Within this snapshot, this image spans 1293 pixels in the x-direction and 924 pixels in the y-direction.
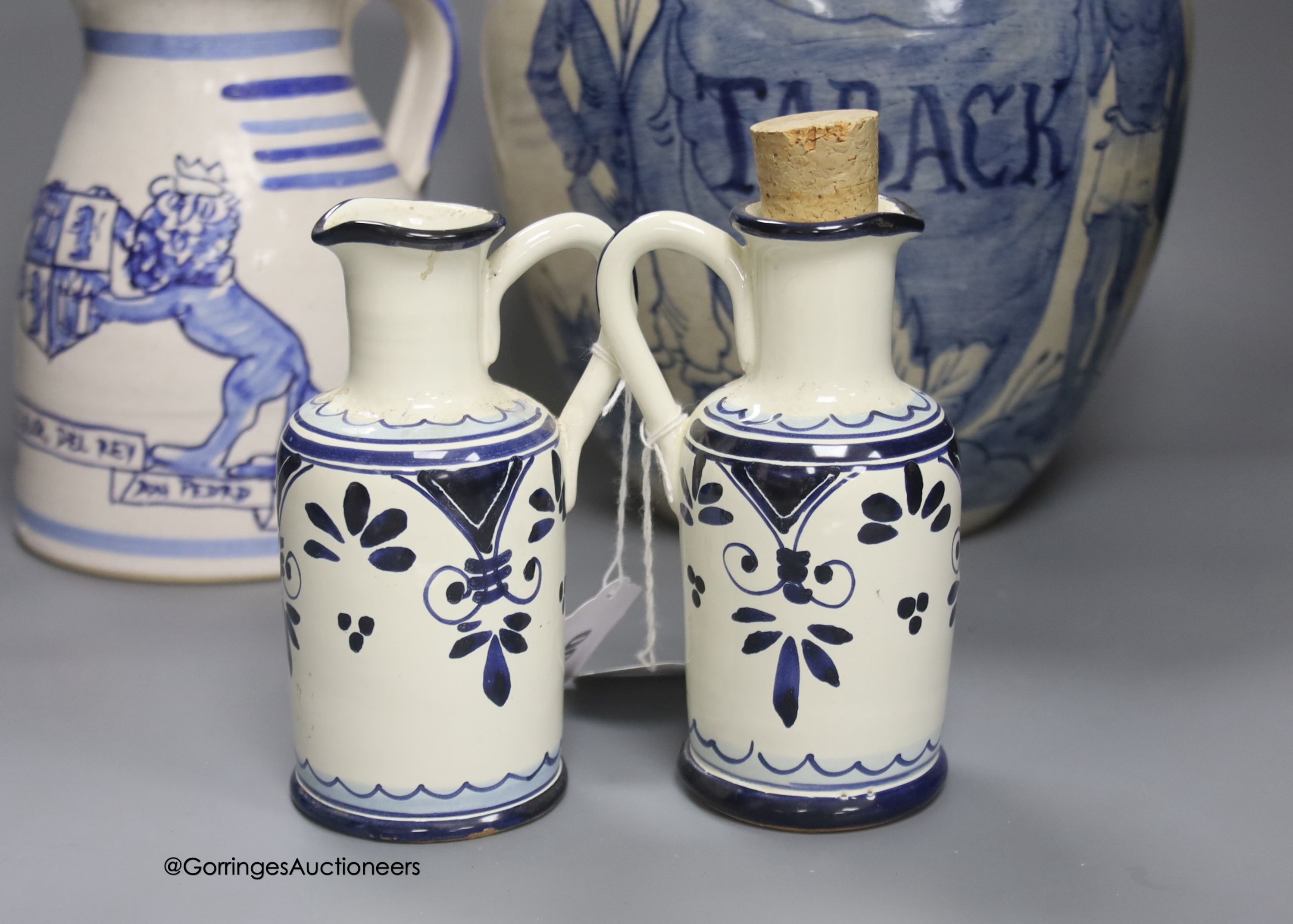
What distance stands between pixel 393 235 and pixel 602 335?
162 millimetres

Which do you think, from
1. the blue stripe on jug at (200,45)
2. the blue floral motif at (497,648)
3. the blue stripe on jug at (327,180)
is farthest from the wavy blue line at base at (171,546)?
the blue floral motif at (497,648)

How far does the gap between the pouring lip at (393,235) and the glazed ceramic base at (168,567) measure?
534mm

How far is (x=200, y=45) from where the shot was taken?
141 centimetres

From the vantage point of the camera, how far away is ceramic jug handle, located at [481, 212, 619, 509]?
1.01 m

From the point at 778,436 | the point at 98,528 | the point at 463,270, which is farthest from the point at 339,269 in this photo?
the point at 778,436

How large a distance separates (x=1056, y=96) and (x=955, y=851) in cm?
60

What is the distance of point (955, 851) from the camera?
0.97m

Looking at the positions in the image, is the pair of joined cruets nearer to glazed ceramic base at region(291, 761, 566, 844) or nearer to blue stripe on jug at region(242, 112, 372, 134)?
glazed ceramic base at region(291, 761, 566, 844)

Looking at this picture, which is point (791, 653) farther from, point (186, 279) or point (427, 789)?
A: point (186, 279)

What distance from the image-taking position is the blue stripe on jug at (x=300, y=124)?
4.66 feet

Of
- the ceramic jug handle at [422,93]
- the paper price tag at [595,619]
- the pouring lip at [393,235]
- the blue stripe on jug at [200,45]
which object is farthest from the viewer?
the ceramic jug handle at [422,93]

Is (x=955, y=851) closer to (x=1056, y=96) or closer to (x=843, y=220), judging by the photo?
(x=843, y=220)

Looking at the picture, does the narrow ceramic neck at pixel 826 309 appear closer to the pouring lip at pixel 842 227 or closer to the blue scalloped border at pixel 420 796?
the pouring lip at pixel 842 227

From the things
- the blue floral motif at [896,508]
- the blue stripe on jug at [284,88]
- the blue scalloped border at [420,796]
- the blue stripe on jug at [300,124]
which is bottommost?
the blue scalloped border at [420,796]
